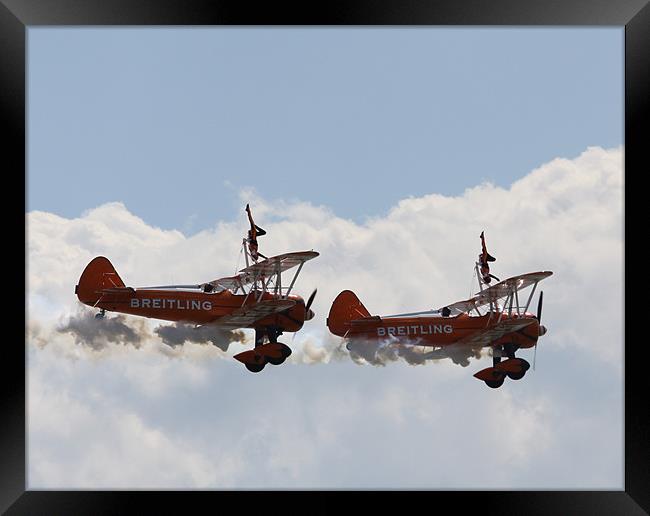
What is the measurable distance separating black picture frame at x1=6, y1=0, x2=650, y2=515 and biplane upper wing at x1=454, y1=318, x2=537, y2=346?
12112 mm

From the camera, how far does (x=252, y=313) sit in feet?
110

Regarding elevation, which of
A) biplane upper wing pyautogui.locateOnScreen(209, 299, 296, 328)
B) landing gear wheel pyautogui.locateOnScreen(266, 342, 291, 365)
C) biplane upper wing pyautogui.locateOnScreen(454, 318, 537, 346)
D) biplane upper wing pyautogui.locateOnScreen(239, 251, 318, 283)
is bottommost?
landing gear wheel pyautogui.locateOnScreen(266, 342, 291, 365)

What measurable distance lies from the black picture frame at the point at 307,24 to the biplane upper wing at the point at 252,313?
36.5 ft

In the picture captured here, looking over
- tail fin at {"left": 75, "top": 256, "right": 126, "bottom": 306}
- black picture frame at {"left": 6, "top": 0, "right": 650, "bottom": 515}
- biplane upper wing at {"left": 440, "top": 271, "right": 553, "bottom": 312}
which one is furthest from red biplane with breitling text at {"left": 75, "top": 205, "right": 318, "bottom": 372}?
black picture frame at {"left": 6, "top": 0, "right": 650, "bottom": 515}

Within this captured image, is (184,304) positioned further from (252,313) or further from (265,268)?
(265,268)

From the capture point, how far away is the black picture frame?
22.2 metres

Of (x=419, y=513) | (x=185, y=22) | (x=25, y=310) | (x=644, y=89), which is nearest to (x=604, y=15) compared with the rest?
(x=644, y=89)

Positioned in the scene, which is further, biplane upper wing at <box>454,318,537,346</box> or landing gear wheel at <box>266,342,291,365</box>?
biplane upper wing at <box>454,318,537,346</box>

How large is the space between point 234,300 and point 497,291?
7068 millimetres

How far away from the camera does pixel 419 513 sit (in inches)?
881

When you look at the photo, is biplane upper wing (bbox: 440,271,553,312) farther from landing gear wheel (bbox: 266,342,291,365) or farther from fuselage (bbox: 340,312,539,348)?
landing gear wheel (bbox: 266,342,291,365)

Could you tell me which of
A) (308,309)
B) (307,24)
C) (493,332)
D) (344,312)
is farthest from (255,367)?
(307,24)

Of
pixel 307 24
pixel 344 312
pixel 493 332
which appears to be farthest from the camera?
pixel 344 312

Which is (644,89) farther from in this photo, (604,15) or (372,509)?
(372,509)
